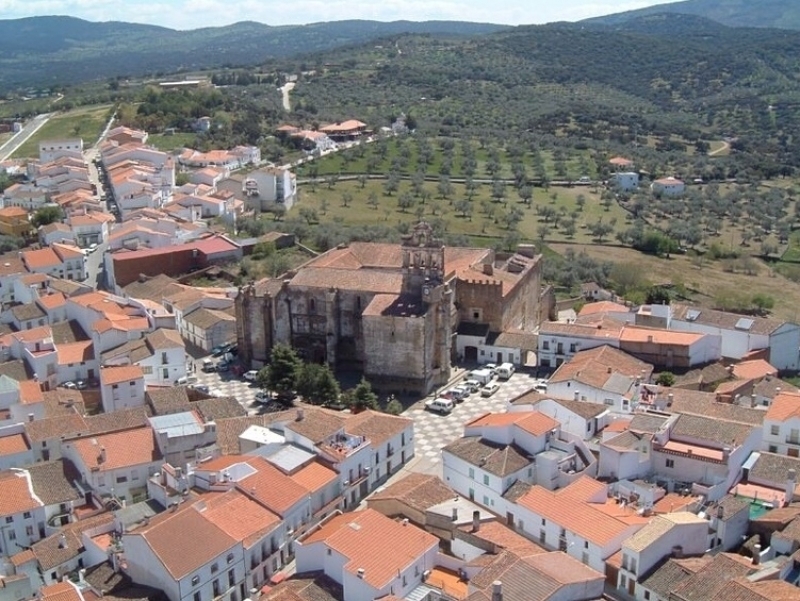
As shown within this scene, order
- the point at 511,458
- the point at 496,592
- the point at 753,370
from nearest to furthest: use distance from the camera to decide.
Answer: the point at 496,592 → the point at 511,458 → the point at 753,370


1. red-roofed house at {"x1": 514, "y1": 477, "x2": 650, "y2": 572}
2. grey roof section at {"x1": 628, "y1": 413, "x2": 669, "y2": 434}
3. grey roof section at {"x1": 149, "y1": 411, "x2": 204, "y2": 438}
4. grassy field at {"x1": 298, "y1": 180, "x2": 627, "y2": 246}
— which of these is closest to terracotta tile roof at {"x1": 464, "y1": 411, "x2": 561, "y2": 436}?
red-roofed house at {"x1": 514, "y1": 477, "x2": 650, "y2": 572}

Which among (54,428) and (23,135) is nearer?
(54,428)

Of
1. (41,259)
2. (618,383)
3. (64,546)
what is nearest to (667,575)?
(618,383)

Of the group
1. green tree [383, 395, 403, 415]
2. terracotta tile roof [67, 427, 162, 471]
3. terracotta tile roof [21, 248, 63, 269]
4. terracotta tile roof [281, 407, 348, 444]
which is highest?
terracotta tile roof [21, 248, 63, 269]

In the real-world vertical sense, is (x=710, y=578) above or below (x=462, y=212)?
above

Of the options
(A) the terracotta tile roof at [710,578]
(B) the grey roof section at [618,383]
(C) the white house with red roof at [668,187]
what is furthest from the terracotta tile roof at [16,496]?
(C) the white house with red roof at [668,187]

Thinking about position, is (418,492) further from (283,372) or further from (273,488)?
(283,372)

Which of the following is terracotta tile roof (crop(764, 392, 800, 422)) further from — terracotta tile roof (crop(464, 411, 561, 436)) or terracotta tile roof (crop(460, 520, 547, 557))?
terracotta tile roof (crop(460, 520, 547, 557))
